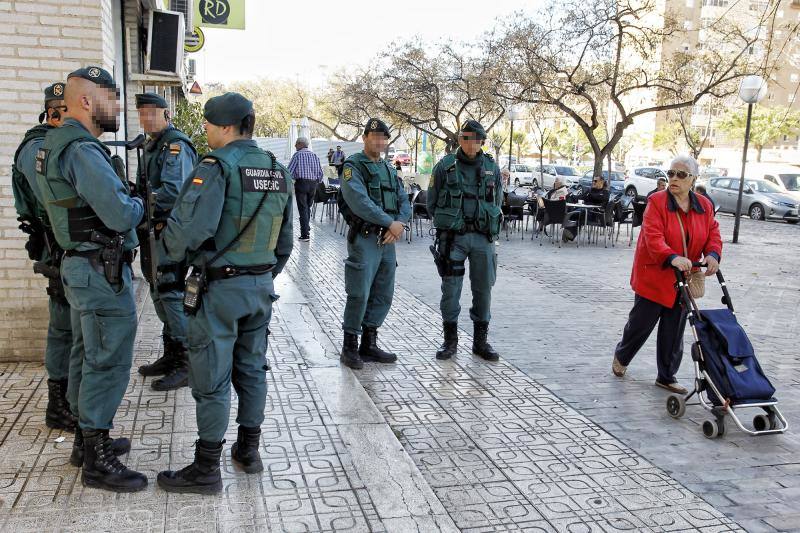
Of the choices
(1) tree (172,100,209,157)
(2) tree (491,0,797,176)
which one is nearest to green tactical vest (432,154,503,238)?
(1) tree (172,100,209,157)

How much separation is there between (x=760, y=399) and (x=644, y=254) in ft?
4.50

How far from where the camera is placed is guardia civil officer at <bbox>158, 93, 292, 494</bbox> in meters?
3.25

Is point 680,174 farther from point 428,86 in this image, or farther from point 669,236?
point 428,86

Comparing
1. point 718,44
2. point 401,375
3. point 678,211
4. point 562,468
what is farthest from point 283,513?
point 718,44

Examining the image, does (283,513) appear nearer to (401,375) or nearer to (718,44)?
(401,375)

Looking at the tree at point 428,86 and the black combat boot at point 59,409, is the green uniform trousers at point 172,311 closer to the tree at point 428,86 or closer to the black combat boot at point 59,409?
the black combat boot at point 59,409

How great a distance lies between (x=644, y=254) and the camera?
535 centimetres

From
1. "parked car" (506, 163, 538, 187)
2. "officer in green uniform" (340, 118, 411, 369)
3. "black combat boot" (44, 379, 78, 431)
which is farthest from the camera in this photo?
"parked car" (506, 163, 538, 187)

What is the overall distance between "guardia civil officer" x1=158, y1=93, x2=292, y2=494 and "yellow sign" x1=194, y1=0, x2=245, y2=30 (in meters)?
12.0

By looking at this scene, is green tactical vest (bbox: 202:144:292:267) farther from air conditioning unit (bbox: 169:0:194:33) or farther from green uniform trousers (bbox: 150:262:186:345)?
air conditioning unit (bbox: 169:0:194:33)

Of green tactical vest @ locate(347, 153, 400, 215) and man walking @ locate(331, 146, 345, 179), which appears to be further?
man walking @ locate(331, 146, 345, 179)

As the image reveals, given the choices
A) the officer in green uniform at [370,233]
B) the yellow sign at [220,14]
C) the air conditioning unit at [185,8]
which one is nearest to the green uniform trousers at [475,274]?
the officer in green uniform at [370,233]

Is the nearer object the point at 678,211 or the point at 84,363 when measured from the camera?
the point at 84,363

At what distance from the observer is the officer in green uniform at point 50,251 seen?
381 cm
